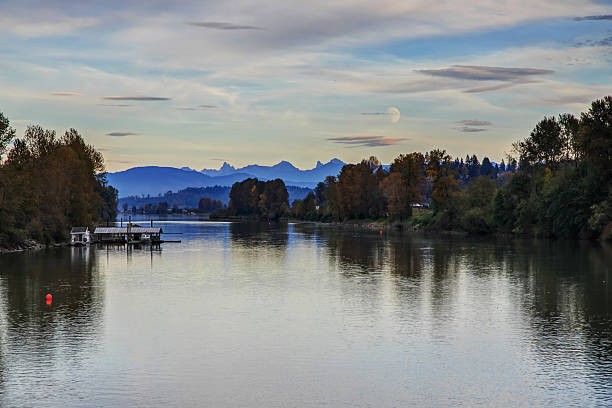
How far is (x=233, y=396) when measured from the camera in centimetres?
2630

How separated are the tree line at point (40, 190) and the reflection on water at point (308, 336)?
2614 cm

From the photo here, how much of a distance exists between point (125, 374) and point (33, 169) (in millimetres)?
87777

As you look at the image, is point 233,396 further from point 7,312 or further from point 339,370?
point 7,312

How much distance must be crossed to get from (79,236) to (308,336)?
87.8 m

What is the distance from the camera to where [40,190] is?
109000 millimetres

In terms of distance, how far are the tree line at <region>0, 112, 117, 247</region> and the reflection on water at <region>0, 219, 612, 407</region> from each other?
26.1 metres

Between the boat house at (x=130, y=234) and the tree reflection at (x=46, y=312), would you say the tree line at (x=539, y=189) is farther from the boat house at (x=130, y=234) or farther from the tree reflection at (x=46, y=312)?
the tree reflection at (x=46, y=312)

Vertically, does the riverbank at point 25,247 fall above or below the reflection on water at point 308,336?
above

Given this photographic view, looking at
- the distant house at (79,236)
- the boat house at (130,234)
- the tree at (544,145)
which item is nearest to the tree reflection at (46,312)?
the distant house at (79,236)

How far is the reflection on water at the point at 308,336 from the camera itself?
26.8 metres

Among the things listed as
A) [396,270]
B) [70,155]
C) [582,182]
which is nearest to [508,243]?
[582,182]

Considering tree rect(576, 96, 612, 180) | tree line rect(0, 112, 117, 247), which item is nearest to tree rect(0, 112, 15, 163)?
tree line rect(0, 112, 117, 247)

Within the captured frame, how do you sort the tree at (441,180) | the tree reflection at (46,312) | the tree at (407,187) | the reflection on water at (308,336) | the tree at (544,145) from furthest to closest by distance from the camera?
the tree at (407,187)
the tree at (441,180)
the tree at (544,145)
the tree reflection at (46,312)
the reflection on water at (308,336)

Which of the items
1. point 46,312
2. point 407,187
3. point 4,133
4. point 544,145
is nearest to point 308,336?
point 46,312
